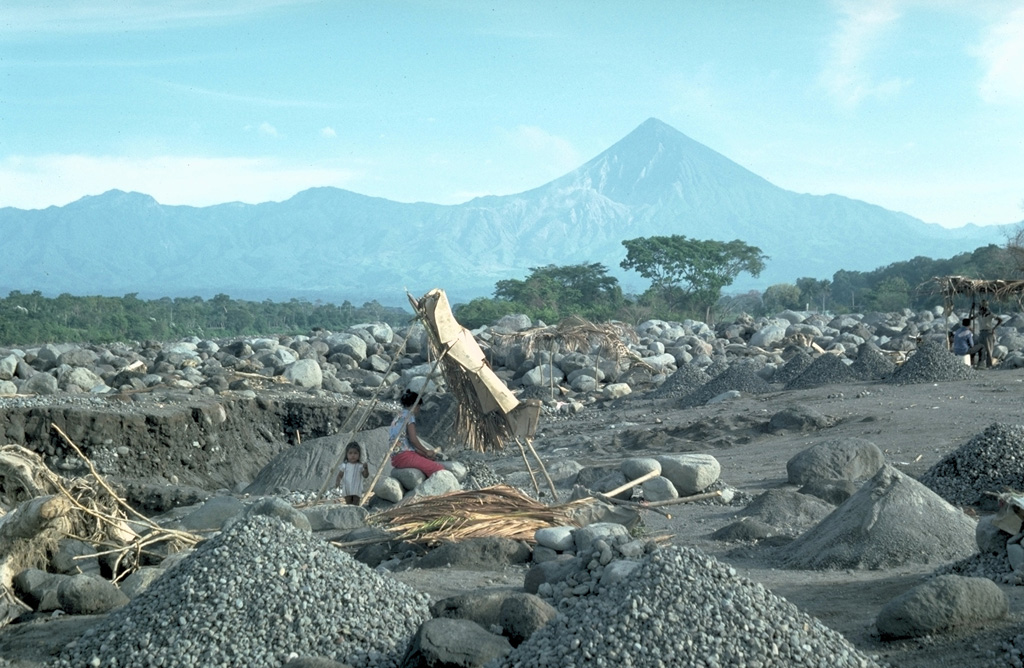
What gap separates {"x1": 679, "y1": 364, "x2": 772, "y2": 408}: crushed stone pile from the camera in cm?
1597

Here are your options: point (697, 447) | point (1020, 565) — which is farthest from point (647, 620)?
point (697, 447)

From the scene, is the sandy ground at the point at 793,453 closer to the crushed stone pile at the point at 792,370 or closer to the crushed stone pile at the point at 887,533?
the crushed stone pile at the point at 887,533

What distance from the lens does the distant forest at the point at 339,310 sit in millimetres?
33094

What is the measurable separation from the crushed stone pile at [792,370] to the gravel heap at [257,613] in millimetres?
13114

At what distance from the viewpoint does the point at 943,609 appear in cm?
413

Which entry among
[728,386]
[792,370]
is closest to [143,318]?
[792,370]

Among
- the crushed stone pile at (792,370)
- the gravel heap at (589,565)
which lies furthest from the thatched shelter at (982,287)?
the gravel heap at (589,565)

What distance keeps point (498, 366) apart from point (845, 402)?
9303 millimetres

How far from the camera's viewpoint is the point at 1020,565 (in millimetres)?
4809

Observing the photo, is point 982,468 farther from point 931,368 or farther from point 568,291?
point 568,291

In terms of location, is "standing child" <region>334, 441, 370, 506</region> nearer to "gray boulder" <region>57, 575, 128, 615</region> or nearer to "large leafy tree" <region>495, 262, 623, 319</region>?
"gray boulder" <region>57, 575, 128, 615</region>

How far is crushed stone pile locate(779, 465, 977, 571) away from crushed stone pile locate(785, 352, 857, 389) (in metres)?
9.77

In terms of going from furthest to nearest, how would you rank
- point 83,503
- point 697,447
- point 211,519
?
point 697,447 → point 211,519 → point 83,503

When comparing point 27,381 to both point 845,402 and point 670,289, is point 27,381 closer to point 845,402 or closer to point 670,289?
point 845,402
